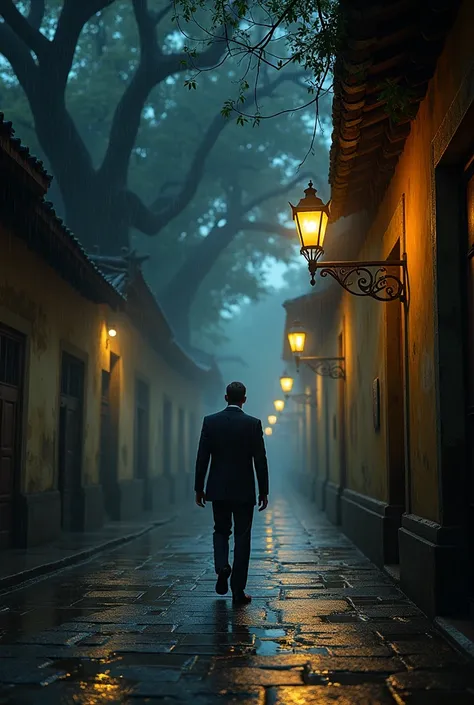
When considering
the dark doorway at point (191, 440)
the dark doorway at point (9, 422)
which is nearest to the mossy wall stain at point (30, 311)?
the dark doorway at point (9, 422)

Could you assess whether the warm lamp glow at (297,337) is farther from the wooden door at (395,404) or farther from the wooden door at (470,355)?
the wooden door at (470,355)

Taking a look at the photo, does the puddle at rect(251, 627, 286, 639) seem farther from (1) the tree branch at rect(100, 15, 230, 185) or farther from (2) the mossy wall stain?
(1) the tree branch at rect(100, 15, 230, 185)

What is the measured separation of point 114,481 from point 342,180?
10.4 meters

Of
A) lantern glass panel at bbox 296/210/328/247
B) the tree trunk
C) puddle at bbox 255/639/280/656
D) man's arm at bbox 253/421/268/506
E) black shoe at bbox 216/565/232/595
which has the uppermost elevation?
the tree trunk

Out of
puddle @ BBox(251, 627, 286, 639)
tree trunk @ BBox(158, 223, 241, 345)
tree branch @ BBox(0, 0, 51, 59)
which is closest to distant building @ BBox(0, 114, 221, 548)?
puddle @ BBox(251, 627, 286, 639)

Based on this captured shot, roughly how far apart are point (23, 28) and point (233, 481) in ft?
53.5

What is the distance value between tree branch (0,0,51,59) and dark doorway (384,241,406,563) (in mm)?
14151

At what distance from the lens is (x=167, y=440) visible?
1040 inches

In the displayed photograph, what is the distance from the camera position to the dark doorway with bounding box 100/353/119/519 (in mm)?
17594

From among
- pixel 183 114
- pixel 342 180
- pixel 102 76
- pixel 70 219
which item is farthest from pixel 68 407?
pixel 183 114

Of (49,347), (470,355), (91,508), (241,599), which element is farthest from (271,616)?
(91,508)

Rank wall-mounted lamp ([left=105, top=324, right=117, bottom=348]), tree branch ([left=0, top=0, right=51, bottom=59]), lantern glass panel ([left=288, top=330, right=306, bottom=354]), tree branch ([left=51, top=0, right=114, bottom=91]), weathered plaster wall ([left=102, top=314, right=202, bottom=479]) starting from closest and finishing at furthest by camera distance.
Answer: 1. lantern glass panel ([left=288, top=330, right=306, bottom=354])
2. wall-mounted lamp ([left=105, top=324, right=117, bottom=348])
3. weathered plaster wall ([left=102, top=314, right=202, bottom=479])
4. tree branch ([left=0, top=0, right=51, bottom=59])
5. tree branch ([left=51, top=0, right=114, bottom=91])

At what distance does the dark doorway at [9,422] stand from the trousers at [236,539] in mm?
4216

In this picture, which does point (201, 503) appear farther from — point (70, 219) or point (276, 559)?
point (70, 219)
